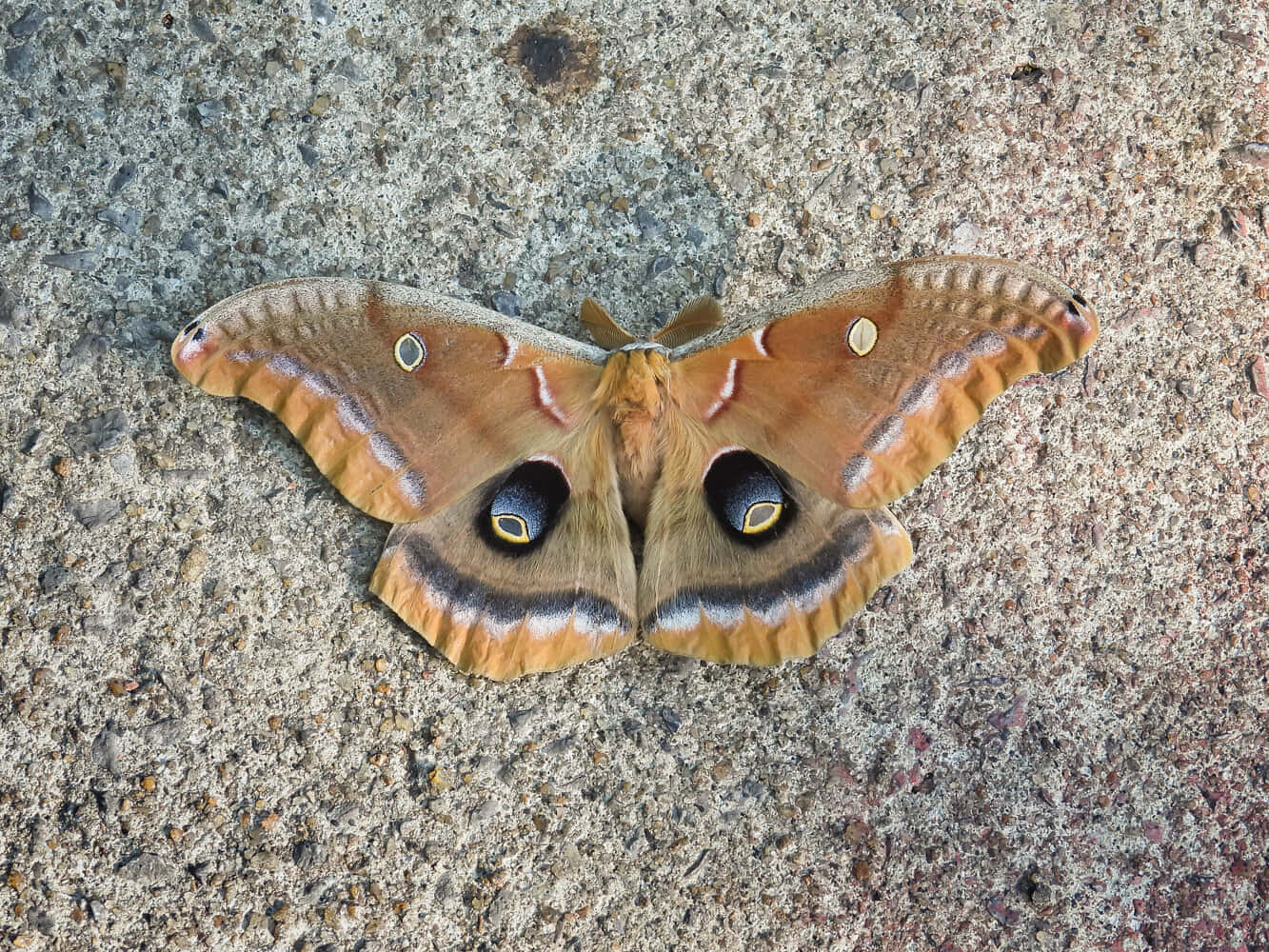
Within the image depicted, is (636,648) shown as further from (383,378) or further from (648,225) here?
(648,225)

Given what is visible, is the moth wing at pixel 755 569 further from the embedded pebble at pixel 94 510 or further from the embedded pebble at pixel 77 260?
the embedded pebble at pixel 77 260

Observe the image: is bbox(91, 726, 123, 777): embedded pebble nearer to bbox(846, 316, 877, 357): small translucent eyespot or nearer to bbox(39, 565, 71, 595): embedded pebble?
bbox(39, 565, 71, 595): embedded pebble

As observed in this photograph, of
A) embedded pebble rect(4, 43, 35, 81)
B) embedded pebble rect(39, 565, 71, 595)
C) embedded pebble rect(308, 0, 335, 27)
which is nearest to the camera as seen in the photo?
embedded pebble rect(39, 565, 71, 595)

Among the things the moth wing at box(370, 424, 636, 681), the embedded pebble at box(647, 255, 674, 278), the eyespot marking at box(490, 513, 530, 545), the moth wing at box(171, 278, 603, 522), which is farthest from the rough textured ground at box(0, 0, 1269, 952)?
the eyespot marking at box(490, 513, 530, 545)

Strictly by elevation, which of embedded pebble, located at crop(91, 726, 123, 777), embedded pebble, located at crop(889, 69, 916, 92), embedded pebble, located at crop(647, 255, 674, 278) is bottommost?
embedded pebble, located at crop(91, 726, 123, 777)

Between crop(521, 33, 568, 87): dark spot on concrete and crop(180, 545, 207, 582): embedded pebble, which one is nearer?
crop(180, 545, 207, 582): embedded pebble

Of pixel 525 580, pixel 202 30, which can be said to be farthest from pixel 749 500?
pixel 202 30

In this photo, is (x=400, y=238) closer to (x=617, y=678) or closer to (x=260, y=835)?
(x=617, y=678)

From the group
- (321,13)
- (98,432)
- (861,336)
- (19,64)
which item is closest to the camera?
(861,336)

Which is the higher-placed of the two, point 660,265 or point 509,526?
point 660,265
